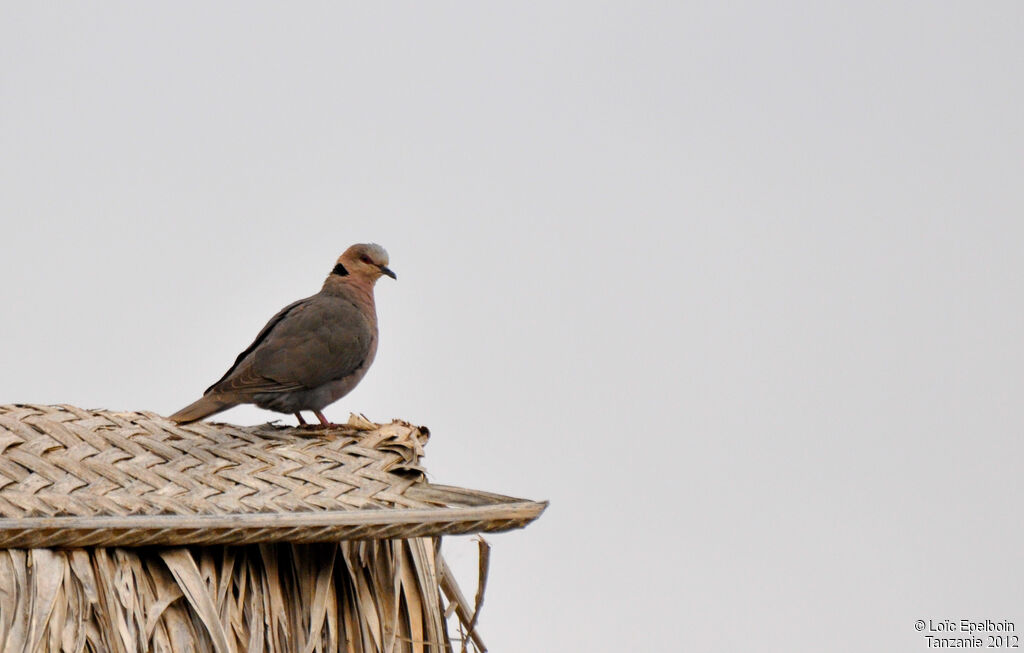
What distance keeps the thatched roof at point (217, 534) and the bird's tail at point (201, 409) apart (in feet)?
0.37

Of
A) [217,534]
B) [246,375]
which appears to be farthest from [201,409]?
[217,534]

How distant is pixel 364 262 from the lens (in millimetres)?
4445

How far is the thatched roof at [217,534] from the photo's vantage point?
8.88 feet

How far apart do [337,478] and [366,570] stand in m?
0.25

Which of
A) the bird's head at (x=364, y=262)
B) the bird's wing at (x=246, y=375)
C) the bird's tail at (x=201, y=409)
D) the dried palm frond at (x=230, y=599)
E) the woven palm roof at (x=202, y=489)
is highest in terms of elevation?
the bird's head at (x=364, y=262)

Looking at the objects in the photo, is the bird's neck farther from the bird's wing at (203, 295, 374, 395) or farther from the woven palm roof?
the woven palm roof

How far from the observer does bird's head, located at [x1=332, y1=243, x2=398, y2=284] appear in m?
4.42

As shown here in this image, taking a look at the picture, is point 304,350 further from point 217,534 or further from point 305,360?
point 217,534

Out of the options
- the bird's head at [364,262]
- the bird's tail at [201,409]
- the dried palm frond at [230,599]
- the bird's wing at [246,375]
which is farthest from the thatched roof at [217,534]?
the bird's head at [364,262]

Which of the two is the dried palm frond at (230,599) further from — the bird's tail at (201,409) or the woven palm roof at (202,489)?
the bird's tail at (201,409)

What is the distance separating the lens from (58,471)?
2.85 metres

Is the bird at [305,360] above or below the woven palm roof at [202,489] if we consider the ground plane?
above

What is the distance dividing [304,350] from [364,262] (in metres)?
0.62

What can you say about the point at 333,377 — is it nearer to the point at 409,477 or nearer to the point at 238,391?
the point at 238,391
